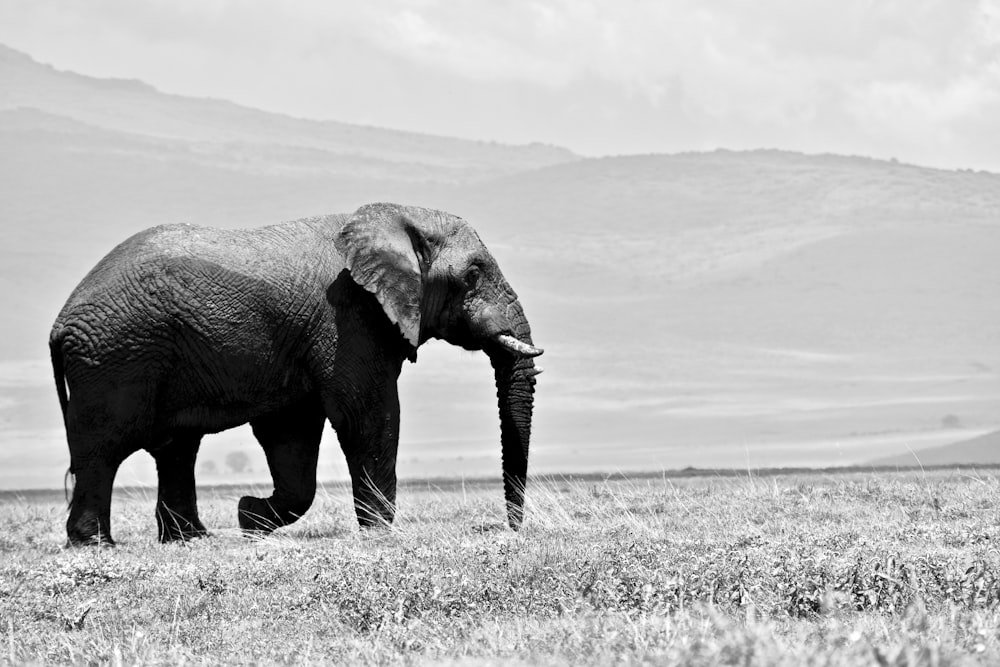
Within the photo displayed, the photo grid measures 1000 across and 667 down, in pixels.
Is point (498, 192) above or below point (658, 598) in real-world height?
above

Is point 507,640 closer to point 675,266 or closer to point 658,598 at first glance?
point 658,598

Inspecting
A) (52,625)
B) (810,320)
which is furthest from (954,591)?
(810,320)

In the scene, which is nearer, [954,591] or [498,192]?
[954,591]

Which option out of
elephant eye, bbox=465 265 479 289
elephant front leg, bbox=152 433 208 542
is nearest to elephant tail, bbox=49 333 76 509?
elephant front leg, bbox=152 433 208 542

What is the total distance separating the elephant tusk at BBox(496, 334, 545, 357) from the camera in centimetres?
1667

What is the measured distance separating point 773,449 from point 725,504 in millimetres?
53296

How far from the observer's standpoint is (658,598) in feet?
32.2

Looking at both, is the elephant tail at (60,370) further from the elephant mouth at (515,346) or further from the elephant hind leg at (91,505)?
the elephant mouth at (515,346)

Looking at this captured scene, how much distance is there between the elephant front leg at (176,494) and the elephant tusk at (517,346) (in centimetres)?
303

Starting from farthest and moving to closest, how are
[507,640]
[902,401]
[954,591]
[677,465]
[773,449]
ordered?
[902,401] → [773,449] → [677,465] → [954,591] → [507,640]

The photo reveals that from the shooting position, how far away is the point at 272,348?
629 inches

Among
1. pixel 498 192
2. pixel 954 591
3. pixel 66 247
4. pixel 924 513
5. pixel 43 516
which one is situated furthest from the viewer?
pixel 498 192

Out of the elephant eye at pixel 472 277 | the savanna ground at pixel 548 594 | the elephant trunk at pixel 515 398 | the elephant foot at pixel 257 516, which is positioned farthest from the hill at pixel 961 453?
the savanna ground at pixel 548 594

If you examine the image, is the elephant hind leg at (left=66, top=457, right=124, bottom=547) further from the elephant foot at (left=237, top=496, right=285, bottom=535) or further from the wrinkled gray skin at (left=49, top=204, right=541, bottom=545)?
the elephant foot at (left=237, top=496, right=285, bottom=535)
